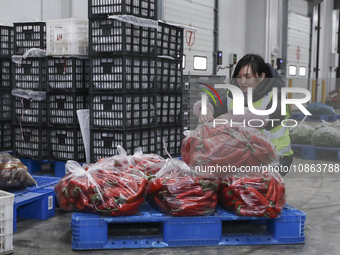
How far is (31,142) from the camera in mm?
5699

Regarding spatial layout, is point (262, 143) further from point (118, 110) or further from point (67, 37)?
point (67, 37)

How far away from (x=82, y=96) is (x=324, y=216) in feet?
9.45

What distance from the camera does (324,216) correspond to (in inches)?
166

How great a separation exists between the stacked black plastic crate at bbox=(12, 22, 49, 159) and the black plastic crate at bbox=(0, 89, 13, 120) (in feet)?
0.85

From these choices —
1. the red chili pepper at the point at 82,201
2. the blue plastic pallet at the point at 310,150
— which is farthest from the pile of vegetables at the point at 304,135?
the red chili pepper at the point at 82,201

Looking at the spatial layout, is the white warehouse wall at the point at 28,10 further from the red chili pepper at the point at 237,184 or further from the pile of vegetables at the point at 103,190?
the red chili pepper at the point at 237,184

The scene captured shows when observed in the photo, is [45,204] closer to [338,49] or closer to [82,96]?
[82,96]

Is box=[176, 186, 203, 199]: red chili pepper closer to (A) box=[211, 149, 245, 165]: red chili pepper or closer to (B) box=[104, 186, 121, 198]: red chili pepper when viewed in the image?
(A) box=[211, 149, 245, 165]: red chili pepper

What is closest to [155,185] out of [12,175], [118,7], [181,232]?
[181,232]

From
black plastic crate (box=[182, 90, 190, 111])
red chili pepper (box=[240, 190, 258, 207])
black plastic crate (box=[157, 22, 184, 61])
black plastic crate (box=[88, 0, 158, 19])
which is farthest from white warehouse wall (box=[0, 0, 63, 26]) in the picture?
red chili pepper (box=[240, 190, 258, 207])

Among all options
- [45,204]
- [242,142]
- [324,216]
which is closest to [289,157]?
[324,216]

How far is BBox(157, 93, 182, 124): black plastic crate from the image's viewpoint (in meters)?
5.78

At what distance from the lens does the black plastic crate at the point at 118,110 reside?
5090 mm

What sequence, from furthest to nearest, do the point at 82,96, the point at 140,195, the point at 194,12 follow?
the point at 194,12, the point at 82,96, the point at 140,195
